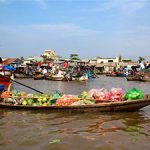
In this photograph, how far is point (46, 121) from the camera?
9164 mm

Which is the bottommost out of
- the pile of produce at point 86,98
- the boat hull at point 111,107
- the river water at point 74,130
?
the river water at point 74,130

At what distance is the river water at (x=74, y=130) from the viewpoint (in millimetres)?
6559

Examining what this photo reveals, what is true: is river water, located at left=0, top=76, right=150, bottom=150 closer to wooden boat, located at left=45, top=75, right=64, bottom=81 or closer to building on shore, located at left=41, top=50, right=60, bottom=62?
wooden boat, located at left=45, top=75, right=64, bottom=81

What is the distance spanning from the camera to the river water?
6.56m

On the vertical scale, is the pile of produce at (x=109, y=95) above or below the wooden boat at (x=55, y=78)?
below

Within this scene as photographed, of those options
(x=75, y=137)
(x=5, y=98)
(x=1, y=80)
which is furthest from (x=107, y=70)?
(x=75, y=137)

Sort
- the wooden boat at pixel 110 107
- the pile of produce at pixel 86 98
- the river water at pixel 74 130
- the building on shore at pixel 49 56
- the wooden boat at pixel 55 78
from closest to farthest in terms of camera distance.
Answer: the river water at pixel 74 130 < the wooden boat at pixel 110 107 < the pile of produce at pixel 86 98 < the wooden boat at pixel 55 78 < the building on shore at pixel 49 56

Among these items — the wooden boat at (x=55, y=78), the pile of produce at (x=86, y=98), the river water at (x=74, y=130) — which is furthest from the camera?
the wooden boat at (x=55, y=78)

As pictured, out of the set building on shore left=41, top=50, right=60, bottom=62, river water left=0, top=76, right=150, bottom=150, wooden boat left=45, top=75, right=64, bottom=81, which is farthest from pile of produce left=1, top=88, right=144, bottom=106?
building on shore left=41, top=50, right=60, bottom=62

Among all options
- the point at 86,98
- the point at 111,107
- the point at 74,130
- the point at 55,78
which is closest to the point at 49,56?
the point at 55,78

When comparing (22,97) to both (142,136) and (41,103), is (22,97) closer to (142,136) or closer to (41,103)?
(41,103)

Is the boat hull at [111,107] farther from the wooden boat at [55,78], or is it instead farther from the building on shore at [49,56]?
the building on shore at [49,56]

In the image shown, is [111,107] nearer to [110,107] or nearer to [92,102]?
[110,107]

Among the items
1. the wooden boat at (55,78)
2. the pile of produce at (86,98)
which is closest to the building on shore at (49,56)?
the wooden boat at (55,78)
